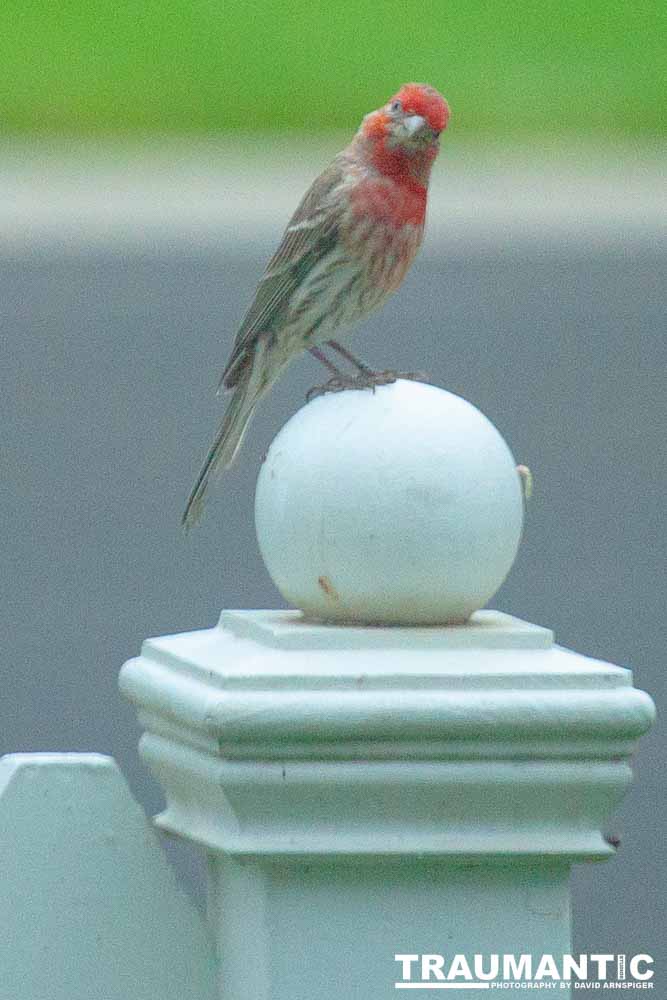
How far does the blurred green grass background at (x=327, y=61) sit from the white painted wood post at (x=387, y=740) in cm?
1168

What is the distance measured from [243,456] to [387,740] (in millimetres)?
7262

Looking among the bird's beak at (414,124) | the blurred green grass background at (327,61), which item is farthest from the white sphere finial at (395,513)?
the blurred green grass background at (327,61)

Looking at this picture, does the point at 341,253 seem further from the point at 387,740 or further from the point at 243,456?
the point at 243,456

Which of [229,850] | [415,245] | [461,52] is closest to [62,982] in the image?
[229,850]

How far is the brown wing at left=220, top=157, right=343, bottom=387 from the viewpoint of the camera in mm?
4543

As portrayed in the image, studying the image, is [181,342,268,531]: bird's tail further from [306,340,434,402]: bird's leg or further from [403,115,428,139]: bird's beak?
[403,115,428,139]: bird's beak

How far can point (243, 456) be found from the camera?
9.36 metres

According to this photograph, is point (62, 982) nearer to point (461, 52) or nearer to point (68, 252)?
point (68, 252)

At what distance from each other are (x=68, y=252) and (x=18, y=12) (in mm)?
2579

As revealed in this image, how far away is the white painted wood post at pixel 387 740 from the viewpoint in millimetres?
2135

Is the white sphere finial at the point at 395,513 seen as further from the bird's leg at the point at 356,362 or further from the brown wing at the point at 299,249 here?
the brown wing at the point at 299,249

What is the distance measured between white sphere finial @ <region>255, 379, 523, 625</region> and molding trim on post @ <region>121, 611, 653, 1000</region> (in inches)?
2.6

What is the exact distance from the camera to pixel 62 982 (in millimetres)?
2186

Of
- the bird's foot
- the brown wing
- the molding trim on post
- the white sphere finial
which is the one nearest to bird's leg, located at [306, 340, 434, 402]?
the bird's foot
